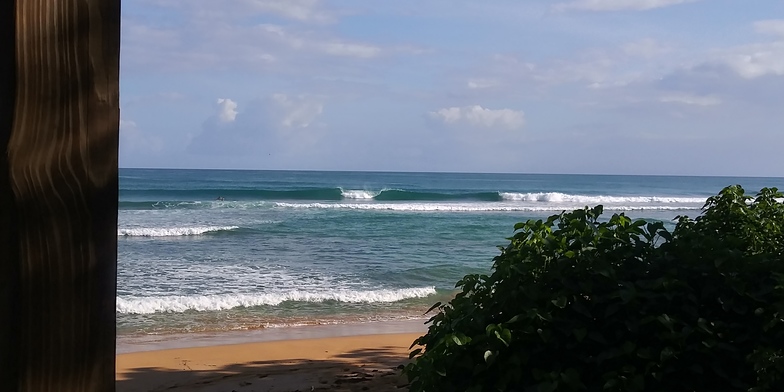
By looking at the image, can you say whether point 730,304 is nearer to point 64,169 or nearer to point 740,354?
point 740,354

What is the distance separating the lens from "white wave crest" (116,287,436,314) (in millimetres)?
9852

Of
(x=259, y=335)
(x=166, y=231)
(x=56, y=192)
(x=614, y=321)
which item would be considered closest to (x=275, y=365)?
(x=259, y=335)

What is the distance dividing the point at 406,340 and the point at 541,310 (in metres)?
5.93

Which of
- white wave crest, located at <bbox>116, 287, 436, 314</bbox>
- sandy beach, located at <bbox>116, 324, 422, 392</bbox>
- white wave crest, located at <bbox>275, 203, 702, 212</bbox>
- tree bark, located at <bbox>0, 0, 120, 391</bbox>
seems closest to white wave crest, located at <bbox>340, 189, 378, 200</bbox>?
white wave crest, located at <bbox>275, 203, 702, 212</bbox>

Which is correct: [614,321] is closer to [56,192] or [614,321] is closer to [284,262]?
[56,192]

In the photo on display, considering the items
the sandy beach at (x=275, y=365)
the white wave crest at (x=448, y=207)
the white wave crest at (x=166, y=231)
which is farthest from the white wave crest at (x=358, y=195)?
the sandy beach at (x=275, y=365)

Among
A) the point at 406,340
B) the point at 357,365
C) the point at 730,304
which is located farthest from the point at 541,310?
the point at 406,340

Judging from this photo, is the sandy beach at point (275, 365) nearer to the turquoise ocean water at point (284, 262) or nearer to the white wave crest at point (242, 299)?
the turquoise ocean water at point (284, 262)

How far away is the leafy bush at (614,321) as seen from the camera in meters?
2.38

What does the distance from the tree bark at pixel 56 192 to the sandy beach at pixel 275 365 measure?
476 cm

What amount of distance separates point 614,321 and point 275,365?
200 inches

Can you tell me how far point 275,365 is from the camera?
701 cm

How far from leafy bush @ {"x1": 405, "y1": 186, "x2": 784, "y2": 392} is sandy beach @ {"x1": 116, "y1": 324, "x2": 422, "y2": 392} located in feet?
10.1

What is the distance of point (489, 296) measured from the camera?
108 inches
